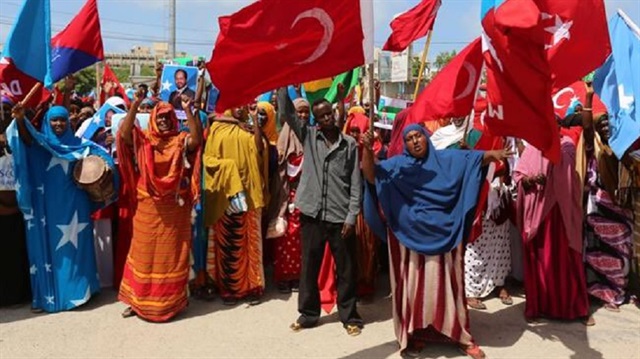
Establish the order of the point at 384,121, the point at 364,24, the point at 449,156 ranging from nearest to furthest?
1. the point at 364,24
2. the point at 449,156
3. the point at 384,121

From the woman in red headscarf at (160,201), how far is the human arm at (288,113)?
805mm

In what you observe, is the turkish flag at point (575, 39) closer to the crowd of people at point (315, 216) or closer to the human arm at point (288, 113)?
the crowd of people at point (315, 216)

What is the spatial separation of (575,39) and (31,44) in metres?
4.16

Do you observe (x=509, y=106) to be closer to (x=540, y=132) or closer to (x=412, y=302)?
(x=540, y=132)

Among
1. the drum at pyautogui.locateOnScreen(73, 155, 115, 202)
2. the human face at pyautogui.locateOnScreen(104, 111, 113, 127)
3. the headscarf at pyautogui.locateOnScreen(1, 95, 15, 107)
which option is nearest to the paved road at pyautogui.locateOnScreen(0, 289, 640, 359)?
the drum at pyautogui.locateOnScreen(73, 155, 115, 202)

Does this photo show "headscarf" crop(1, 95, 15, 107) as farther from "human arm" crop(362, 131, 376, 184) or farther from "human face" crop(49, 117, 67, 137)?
"human arm" crop(362, 131, 376, 184)

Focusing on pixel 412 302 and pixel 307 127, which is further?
pixel 307 127

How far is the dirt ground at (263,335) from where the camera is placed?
4254 mm

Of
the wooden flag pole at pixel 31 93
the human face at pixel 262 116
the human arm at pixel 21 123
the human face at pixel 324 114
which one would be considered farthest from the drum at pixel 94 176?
the human face at pixel 324 114

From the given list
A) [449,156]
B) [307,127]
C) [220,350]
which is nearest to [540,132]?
[449,156]

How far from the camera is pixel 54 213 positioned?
5.01 m

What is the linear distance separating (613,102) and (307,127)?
2.48 meters

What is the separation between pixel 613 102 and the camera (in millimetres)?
4648

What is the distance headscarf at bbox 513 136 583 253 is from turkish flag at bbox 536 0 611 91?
93cm
